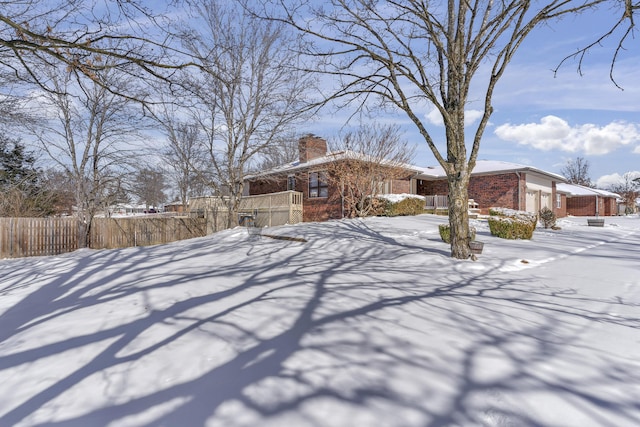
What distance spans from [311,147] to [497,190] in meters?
12.5

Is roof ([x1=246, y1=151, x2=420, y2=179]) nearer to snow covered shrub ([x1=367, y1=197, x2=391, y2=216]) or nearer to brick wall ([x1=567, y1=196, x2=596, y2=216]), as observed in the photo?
snow covered shrub ([x1=367, y1=197, x2=391, y2=216])

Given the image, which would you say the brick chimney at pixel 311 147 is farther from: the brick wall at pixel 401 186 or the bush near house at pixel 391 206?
the bush near house at pixel 391 206

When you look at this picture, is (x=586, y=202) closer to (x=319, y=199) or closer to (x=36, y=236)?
(x=319, y=199)

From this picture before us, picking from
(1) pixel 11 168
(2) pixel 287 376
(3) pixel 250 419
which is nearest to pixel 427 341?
(2) pixel 287 376

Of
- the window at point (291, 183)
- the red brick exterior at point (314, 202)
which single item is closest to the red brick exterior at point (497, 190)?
the red brick exterior at point (314, 202)

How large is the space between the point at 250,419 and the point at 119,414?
0.92 metres

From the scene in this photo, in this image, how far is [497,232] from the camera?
11.0 metres

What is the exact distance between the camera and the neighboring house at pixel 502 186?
66.2 feet

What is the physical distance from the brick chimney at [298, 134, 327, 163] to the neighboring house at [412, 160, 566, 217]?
268 inches

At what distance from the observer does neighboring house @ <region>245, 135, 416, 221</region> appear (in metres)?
18.4

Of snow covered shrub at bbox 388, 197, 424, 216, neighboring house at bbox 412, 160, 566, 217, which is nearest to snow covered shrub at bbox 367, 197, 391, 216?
snow covered shrub at bbox 388, 197, 424, 216

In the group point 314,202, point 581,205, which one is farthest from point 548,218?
point 581,205

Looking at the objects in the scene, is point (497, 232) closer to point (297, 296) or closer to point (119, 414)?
point (297, 296)

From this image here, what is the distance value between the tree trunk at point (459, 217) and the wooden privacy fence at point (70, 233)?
14.6 meters
